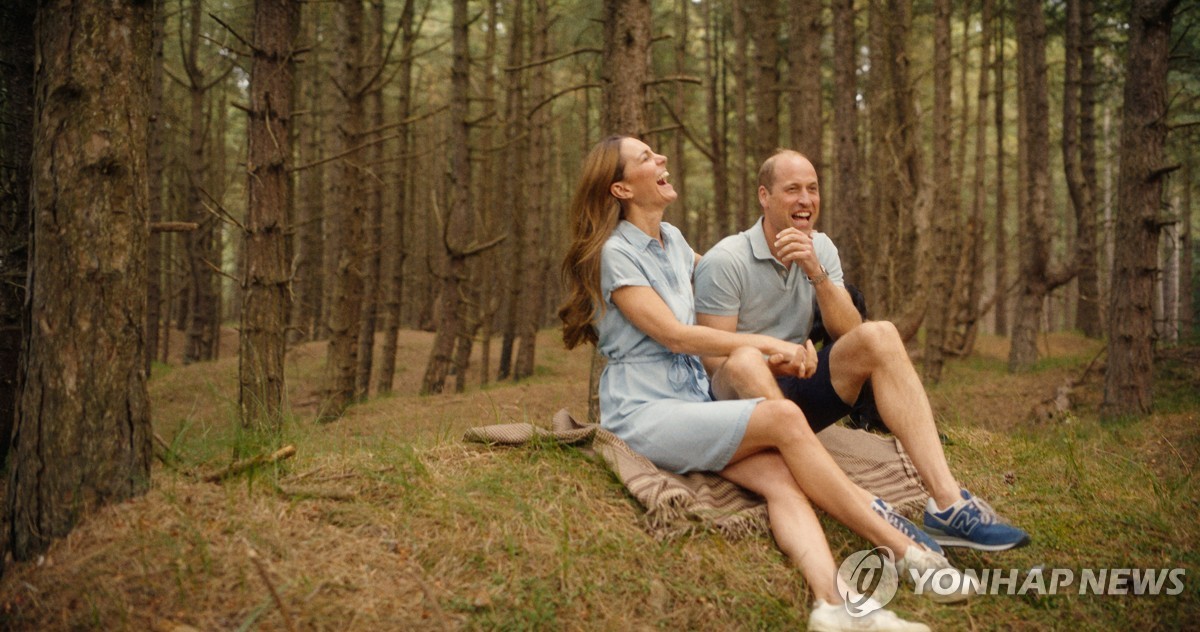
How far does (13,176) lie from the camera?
5.27 meters

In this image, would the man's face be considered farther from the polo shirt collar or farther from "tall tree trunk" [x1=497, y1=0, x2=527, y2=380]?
"tall tree trunk" [x1=497, y1=0, x2=527, y2=380]

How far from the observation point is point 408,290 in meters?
28.0

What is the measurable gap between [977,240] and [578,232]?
47.4 feet

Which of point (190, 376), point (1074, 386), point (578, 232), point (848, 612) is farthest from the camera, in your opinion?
point (190, 376)

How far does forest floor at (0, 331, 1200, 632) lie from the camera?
2.84 metres

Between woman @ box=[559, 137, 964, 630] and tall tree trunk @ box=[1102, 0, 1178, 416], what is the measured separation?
5.47 metres

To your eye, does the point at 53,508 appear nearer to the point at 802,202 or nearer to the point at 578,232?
the point at 578,232

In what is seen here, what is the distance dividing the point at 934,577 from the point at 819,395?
41.3 inches

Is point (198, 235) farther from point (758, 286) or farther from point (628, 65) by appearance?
point (758, 286)

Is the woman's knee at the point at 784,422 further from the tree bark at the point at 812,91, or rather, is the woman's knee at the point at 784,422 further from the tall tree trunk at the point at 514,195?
the tall tree trunk at the point at 514,195

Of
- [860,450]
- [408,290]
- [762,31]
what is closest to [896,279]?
[762,31]

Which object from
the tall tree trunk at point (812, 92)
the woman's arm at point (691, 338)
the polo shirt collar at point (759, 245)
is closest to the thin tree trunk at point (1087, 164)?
the tall tree trunk at point (812, 92)

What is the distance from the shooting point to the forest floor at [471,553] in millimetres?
2844

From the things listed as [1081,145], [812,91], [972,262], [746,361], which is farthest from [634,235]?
[1081,145]
